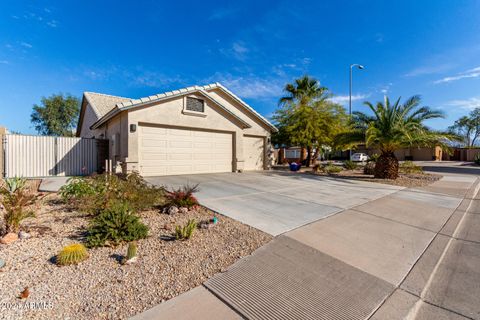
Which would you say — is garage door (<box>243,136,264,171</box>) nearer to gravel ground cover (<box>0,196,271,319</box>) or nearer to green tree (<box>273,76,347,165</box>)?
green tree (<box>273,76,347,165</box>)

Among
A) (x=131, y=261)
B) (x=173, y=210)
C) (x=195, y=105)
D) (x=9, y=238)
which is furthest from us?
(x=195, y=105)

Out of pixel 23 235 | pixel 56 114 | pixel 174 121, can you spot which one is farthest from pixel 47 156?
pixel 56 114

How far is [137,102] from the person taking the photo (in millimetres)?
9742

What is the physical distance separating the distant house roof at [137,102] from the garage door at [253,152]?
1.69 m

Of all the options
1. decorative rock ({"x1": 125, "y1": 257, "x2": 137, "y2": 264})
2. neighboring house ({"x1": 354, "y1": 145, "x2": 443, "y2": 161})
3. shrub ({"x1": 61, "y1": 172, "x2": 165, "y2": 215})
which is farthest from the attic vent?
neighboring house ({"x1": 354, "y1": 145, "x2": 443, "y2": 161})

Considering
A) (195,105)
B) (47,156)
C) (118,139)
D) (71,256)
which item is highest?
(195,105)

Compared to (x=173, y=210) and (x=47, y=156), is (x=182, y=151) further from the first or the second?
(x=173, y=210)

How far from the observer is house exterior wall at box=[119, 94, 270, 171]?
9789 millimetres

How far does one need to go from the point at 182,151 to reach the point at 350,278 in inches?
392

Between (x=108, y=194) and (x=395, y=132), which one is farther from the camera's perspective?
(x=395, y=132)

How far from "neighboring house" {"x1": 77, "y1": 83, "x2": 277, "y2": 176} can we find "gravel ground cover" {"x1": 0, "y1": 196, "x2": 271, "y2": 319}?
611cm

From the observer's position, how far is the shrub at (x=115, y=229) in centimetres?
359

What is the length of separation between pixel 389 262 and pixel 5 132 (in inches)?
584

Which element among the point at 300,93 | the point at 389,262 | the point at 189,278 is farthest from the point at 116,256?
the point at 300,93
